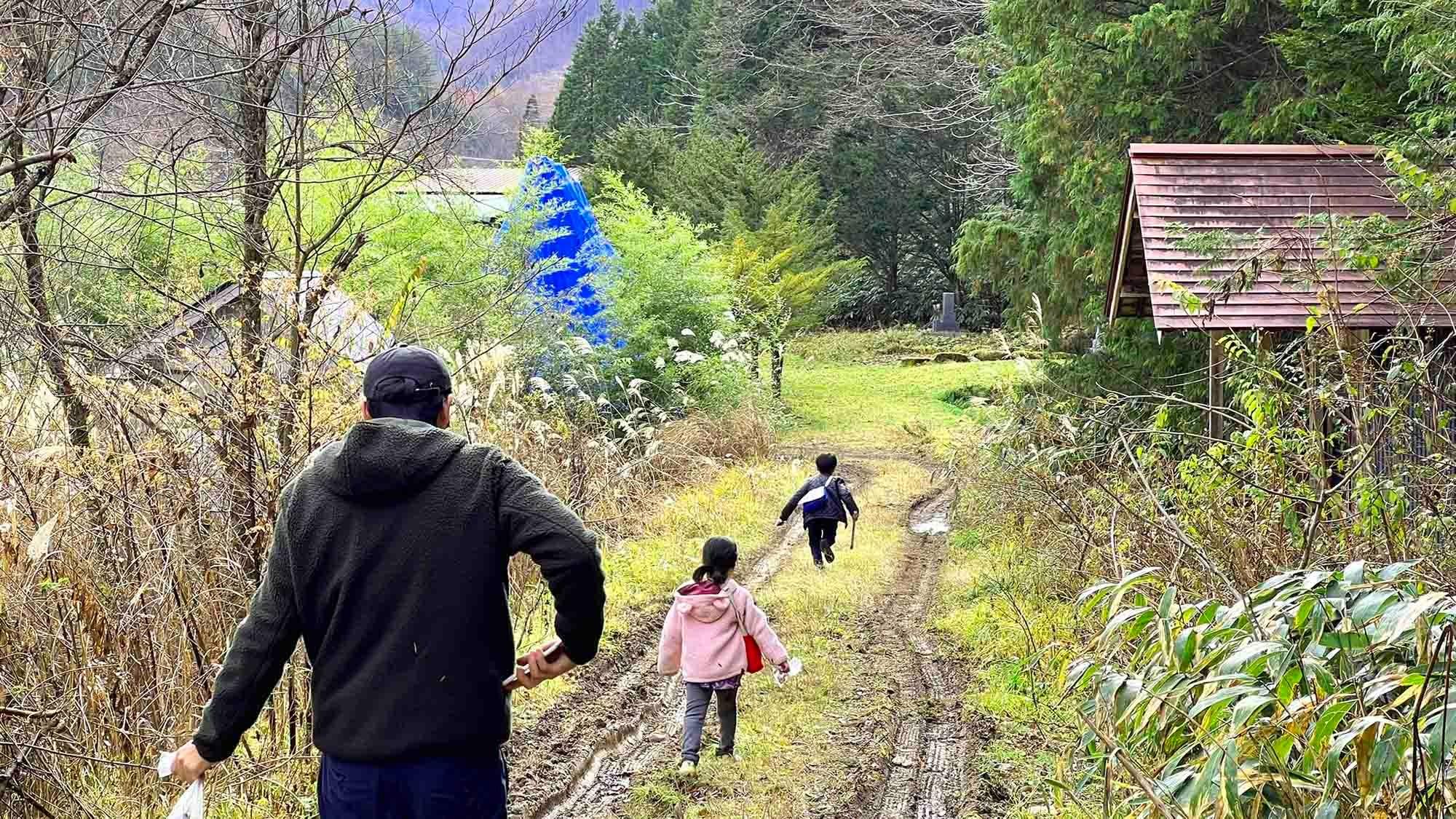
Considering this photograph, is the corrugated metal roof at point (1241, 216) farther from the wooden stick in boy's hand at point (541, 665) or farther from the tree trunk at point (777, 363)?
the tree trunk at point (777, 363)

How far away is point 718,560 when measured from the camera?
7.00 meters

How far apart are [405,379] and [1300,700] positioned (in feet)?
7.83

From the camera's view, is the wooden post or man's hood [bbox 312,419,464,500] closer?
man's hood [bbox 312,419,464,500]

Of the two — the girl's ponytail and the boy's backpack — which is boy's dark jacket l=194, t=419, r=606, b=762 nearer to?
the girl's ponytail

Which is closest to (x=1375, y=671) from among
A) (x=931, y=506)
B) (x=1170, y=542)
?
(x=1170, y=542)

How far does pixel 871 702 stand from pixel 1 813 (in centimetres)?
493

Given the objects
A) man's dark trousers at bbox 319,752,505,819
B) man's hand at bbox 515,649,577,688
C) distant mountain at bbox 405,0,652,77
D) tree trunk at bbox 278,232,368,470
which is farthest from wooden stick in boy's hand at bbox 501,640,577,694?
distant mountain at bbox 405,0,652,77

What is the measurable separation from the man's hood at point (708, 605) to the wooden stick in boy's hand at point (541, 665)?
11.5 ft

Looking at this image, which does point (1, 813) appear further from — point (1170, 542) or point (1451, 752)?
point (1170, 542)

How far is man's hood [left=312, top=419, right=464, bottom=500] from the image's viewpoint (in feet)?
11.1

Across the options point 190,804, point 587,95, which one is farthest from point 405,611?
point 587,95

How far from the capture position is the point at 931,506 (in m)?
17.6

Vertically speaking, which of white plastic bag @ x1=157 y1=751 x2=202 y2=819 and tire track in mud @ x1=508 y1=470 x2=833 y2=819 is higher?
white plastic bag @ x1=157 y1=751 x2=202 y2=819

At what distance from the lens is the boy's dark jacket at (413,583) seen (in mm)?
3389
